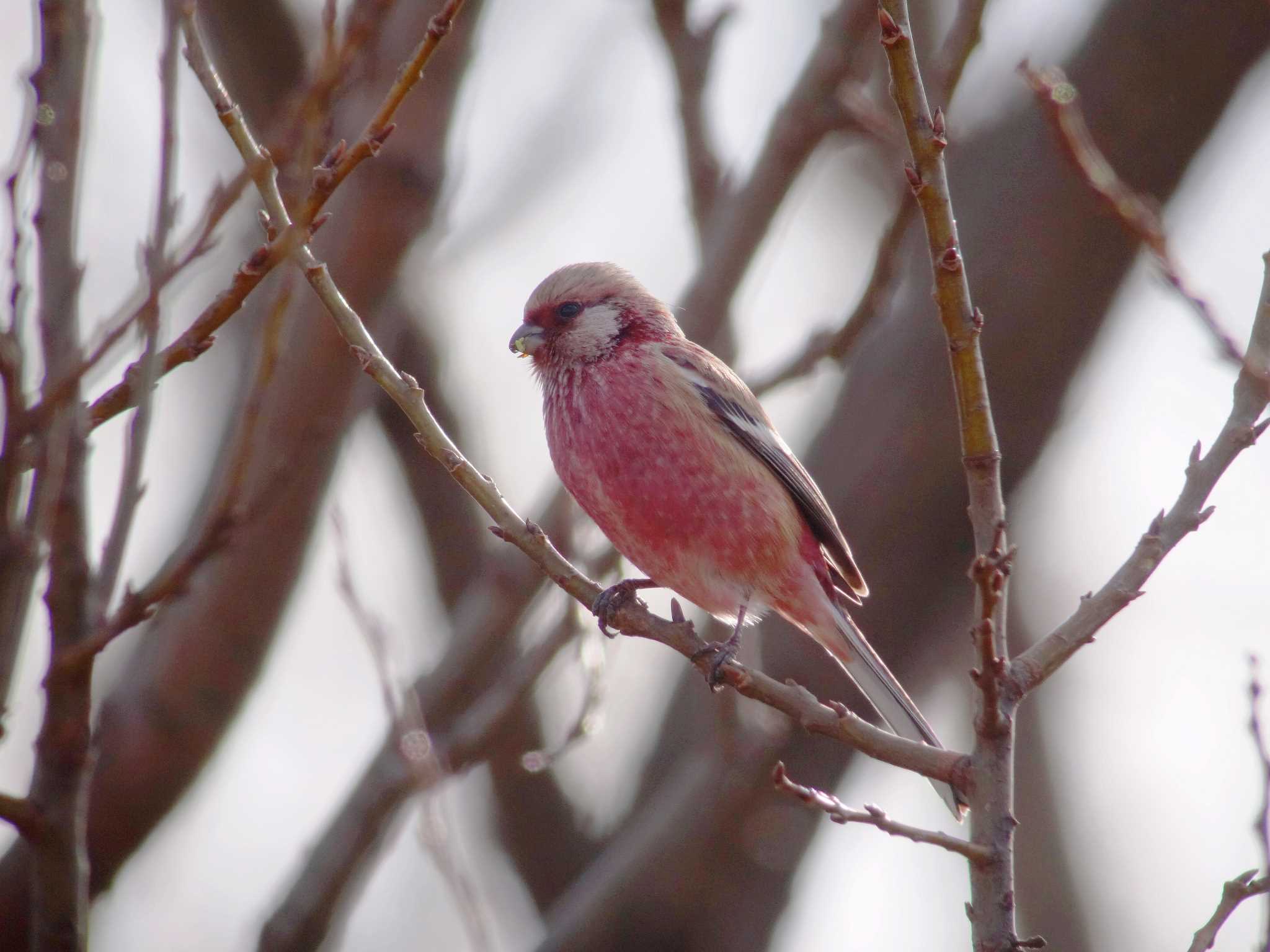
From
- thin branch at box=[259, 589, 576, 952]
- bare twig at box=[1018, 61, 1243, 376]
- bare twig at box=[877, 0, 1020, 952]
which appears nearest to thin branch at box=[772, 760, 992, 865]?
bare twig at box=[877, 0, 1020, 952]

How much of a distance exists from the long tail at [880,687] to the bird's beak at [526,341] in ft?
5.40

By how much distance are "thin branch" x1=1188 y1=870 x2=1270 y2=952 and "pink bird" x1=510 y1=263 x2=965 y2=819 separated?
2.05 m

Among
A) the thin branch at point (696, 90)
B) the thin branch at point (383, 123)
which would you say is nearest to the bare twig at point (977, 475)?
the thin branch at point (383, 123)

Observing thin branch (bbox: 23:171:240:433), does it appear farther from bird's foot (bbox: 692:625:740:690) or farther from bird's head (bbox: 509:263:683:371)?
bird's head (bbox: 509:263:683:371)

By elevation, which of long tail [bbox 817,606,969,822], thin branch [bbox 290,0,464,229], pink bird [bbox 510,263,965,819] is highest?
thin branch [bbox 290,0,464,229]

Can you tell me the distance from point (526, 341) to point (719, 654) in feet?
6.31

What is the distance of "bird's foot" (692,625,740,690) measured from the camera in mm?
4098

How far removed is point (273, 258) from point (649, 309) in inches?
131

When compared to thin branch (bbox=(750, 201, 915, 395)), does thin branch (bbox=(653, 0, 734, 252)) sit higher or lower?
higher

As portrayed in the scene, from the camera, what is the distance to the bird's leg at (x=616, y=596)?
4.84m

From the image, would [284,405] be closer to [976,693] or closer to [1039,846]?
[976,693]

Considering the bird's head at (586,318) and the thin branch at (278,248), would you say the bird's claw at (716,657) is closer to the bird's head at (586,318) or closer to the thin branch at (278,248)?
the bird's head at (586,318)

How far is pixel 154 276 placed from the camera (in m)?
2.63

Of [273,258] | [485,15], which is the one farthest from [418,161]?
[273,258]
